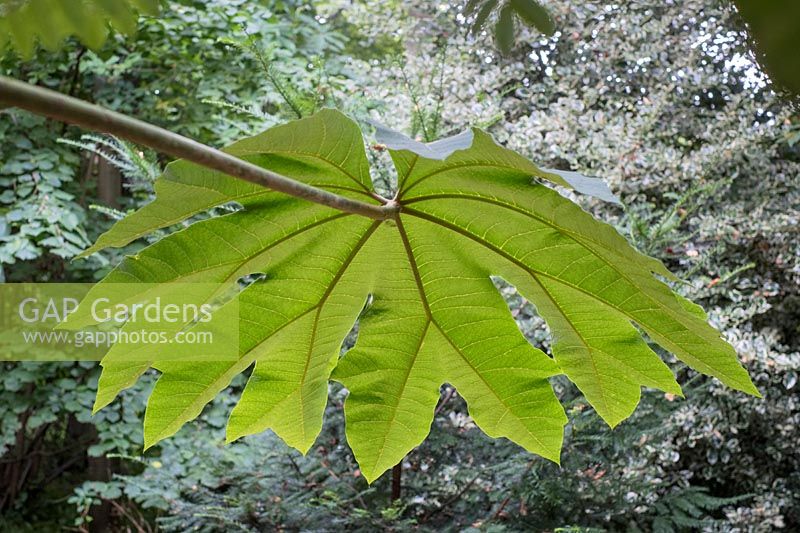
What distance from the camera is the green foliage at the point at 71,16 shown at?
1.46ft

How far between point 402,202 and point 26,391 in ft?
8.76

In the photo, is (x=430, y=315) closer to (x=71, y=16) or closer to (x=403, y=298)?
(x=403, y=298)

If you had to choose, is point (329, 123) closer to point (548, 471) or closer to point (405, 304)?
point (405, 304)

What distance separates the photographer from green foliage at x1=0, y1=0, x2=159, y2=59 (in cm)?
44

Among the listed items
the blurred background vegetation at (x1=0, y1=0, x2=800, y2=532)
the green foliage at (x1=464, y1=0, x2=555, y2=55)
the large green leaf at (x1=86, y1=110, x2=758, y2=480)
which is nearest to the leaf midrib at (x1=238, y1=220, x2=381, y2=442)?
the large green leaf at (x1=86, y1=110, x2=758, y2=480)

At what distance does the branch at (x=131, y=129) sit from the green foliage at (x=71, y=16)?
15 cm

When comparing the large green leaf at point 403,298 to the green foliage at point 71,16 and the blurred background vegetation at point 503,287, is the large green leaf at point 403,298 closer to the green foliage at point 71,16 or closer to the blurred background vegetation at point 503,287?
the green foliage at point 71,16

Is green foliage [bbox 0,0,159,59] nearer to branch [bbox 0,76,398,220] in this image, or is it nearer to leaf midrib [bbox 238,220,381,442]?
branch [bbox 0,76,398,220]

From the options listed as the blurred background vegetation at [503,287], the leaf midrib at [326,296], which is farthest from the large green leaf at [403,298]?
the blurred background vegetation at [503,287]

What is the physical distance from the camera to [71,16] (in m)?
0.45

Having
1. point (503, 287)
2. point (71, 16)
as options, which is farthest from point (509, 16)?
point (503, 287)

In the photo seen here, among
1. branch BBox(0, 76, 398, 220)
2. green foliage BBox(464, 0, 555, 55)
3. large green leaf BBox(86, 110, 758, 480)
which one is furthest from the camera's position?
large green leaf BBox(86, 110, 758, 480)

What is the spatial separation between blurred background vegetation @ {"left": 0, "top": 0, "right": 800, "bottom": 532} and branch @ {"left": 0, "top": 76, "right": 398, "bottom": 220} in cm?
109

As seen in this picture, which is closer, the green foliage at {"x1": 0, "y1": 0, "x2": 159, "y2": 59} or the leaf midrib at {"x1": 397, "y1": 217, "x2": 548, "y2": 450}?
the green foliage at {"x1": 0, "y1": 0, "x2": 159, "y2": 59}
